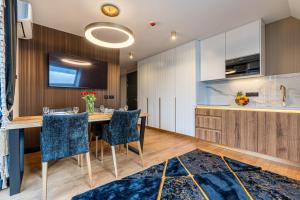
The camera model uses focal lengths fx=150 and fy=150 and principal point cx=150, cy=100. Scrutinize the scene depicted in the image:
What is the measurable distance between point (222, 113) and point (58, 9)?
11.3ft

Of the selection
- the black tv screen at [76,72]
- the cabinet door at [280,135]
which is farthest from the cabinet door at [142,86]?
the cabinet door at [280,135]

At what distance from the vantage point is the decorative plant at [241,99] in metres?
3.07

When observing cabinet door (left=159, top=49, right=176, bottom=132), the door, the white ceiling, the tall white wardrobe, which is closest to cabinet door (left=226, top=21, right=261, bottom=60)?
the white ceiling

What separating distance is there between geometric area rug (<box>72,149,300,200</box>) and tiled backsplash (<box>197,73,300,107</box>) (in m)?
1.42

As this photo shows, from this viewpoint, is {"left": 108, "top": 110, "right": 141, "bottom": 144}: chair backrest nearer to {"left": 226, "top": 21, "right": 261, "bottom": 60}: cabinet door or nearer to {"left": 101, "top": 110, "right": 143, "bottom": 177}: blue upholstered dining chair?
{"left": 101, "top": 110, "right": 143, "bottom": 177}: blue upholstered dining chair

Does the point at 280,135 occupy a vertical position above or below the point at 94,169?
above

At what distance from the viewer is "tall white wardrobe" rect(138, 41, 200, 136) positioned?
367 cm

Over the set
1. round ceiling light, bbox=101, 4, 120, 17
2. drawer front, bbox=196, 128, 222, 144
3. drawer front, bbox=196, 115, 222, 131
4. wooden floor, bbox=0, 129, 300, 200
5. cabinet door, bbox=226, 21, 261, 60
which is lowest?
wooden floor, bbox=0, 129, 300, 200

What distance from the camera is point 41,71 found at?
116 inches

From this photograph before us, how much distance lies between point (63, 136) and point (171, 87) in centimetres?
313

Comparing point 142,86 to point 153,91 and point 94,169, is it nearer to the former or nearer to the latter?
point 153,91

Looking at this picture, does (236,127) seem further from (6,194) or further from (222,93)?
(6,194)

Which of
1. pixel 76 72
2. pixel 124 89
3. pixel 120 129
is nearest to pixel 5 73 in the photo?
pixel 120 129

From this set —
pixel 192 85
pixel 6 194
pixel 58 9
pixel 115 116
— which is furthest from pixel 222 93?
pixel 6 194
